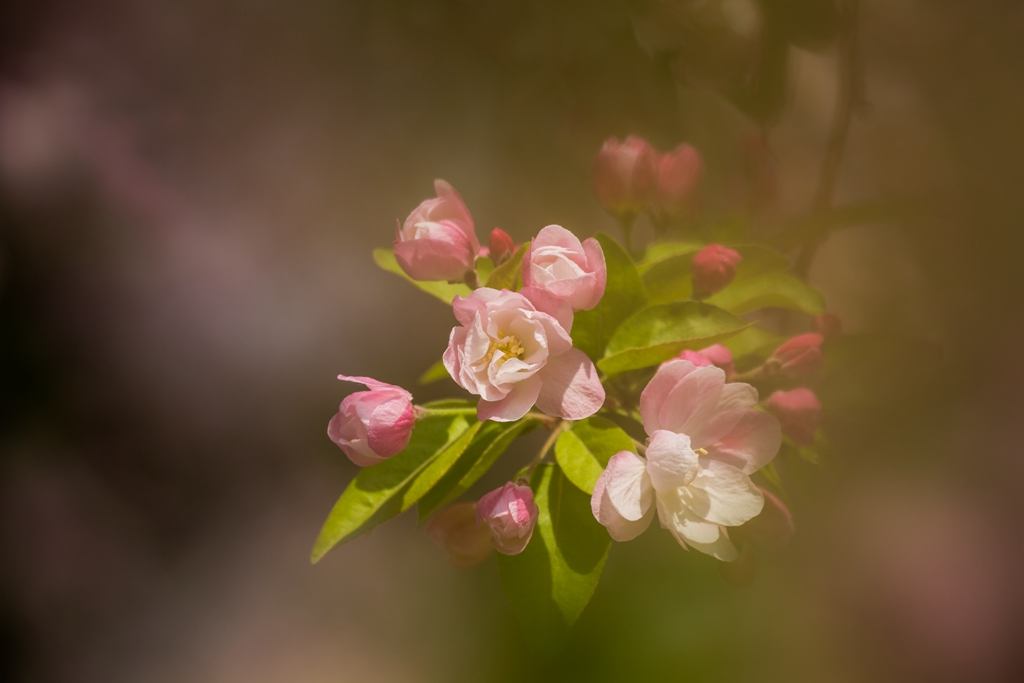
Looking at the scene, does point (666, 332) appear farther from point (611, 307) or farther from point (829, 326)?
point (829, 326)

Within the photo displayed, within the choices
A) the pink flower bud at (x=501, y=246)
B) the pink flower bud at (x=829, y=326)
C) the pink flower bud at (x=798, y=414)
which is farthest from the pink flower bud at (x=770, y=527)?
the pink flower bud at (x=501, y=246)

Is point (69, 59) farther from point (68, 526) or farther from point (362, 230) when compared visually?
point (68, 526)

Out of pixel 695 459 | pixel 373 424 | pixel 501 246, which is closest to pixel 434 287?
pixel 501 246

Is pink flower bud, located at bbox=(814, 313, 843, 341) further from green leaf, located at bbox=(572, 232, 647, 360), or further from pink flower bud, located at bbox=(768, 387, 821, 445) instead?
green leaf, located at bbox=(572, 232, 647, 360)

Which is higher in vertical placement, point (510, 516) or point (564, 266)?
point (564, 266)

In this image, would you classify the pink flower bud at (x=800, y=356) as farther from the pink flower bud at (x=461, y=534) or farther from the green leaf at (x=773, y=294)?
the pink flower bud at (x=461, y=534)

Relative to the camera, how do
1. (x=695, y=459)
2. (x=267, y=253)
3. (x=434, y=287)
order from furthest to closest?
(x=267, y=253) → (x=434, y=287) → (x=695, y=459)

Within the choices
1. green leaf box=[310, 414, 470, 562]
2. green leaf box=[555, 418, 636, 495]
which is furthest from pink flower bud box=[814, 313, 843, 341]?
green leaf box=[310, 414, 470, 562]
